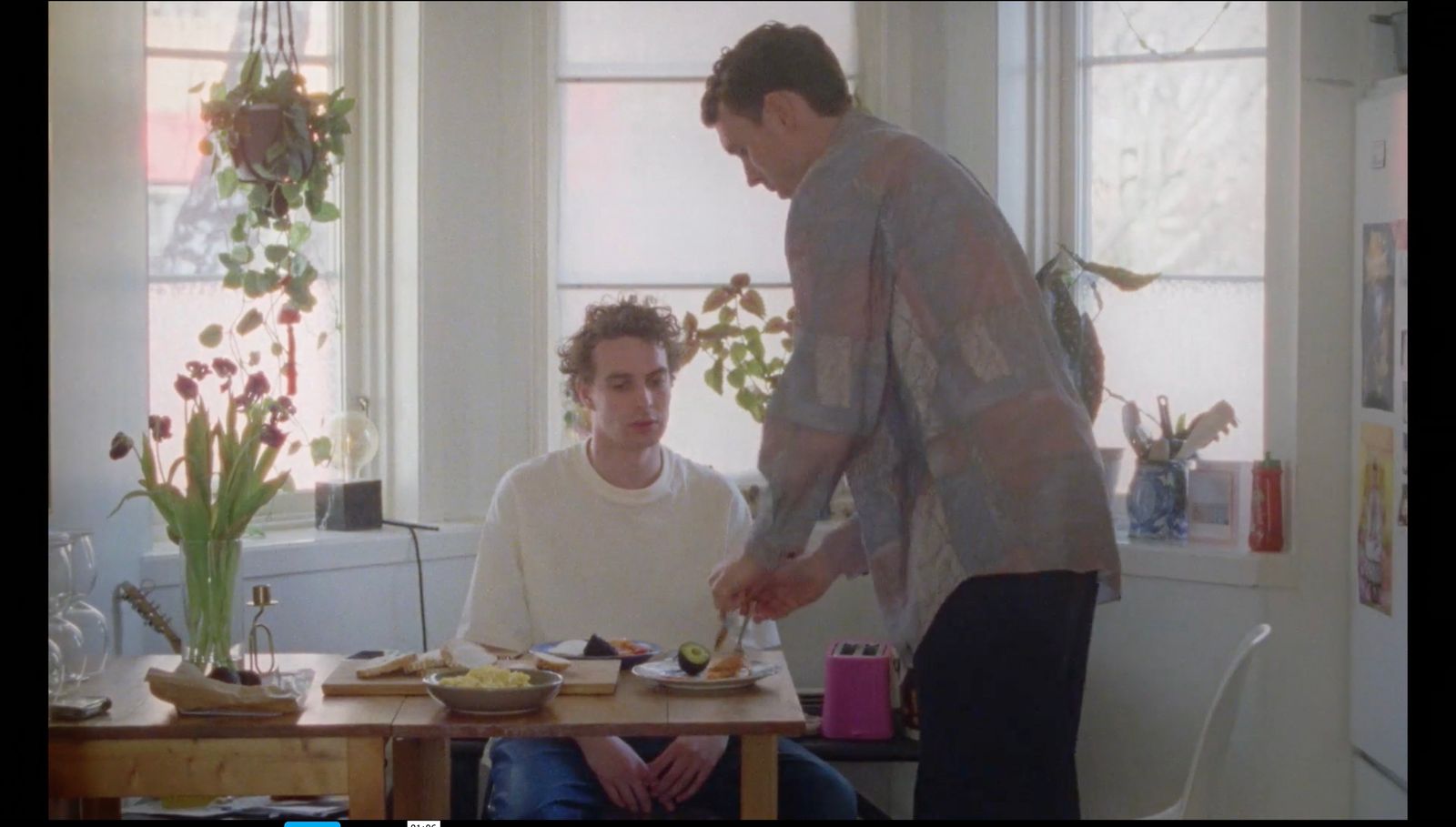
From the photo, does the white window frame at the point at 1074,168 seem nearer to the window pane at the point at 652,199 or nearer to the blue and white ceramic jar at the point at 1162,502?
the blue and white ceramic jar at the point at 1162,502

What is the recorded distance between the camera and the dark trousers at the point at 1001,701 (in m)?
1.70

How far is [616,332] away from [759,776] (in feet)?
3.65

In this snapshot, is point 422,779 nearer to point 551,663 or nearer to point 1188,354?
point 551,663

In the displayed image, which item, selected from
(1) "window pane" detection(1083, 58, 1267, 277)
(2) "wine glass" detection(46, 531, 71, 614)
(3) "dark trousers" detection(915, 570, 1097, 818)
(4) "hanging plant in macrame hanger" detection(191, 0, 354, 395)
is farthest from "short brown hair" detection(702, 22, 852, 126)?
(1) "window pane" detection(1083, 58, 1267, 277)

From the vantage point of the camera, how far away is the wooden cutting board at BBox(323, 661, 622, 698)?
2.31m

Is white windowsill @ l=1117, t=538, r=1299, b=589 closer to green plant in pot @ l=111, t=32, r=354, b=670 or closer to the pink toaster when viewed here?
the pink toaster

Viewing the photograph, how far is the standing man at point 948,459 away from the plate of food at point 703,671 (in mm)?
488

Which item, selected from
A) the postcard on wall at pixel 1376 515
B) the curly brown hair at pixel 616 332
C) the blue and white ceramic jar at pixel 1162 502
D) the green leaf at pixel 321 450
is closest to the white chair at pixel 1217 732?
the postcard on wall at pixel 1376 515

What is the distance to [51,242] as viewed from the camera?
273 cm

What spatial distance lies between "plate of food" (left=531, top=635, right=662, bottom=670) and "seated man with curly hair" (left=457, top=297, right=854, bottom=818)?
229 millimetres

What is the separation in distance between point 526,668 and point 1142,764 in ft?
5.73

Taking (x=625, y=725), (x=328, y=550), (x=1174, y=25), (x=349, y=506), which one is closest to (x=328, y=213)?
(x=349, y=506)
